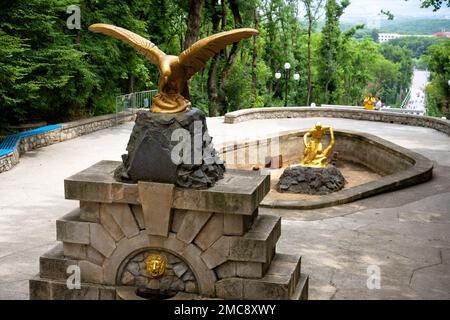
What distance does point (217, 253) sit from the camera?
20.2 ft

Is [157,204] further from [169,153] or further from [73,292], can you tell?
[73,292]

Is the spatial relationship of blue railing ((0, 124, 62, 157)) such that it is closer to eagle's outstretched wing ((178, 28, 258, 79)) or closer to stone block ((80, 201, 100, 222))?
stone block ((80, 201, 100, 222))

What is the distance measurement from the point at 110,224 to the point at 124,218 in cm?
19

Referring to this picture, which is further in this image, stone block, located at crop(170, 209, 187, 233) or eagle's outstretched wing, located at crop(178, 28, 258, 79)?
stone block, located at crop(170, 209, 187, 233)

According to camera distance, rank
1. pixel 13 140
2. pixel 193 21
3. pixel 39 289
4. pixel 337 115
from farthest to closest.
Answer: pixel 337 115 < pixel 193 21 < pixel 13 140 < pixel 39 289

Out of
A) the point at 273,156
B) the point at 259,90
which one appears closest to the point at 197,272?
the point at 273,156

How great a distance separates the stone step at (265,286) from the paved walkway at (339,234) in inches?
45.0

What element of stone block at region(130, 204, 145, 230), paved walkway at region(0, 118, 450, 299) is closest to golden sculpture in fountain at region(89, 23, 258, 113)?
stone block at region(130, 204, 145, 230)

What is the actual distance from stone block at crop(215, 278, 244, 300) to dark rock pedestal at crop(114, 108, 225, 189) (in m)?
1.08

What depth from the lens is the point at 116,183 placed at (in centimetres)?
623

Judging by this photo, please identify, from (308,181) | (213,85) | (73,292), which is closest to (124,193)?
(73,292)

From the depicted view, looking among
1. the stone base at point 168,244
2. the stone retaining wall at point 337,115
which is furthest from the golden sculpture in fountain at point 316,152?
the stone base at point 168,244

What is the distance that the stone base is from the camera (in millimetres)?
6078

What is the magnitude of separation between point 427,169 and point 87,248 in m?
10.1
